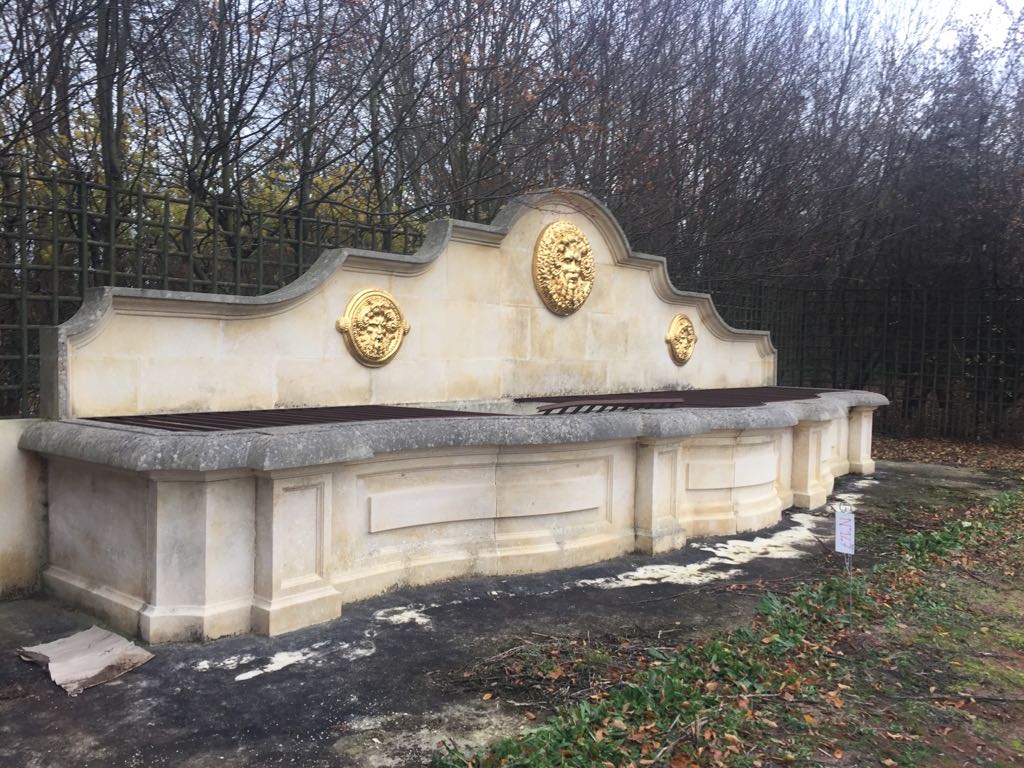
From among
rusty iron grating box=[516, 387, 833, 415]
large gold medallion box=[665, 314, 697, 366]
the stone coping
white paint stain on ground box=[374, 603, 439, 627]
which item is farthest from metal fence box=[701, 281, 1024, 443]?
white paint stain on ground box=[374, 603, 439, 627]

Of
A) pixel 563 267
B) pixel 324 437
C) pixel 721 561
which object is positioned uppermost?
pixel 563 267

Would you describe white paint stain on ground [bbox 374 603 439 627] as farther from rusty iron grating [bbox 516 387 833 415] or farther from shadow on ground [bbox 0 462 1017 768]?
rusty iron grating [bbox 516 387 833 415]

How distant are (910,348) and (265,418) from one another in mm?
14118

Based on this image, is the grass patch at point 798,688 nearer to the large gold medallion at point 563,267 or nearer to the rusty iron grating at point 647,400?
the rusty iron grating at point 647,400

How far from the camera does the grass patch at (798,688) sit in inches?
125

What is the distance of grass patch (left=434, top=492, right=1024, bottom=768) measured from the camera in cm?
317

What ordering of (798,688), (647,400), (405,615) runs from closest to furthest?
(798,688) < (405,615) < (647,400)

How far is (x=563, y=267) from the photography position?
8086 mm

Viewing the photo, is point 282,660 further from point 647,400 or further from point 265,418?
point 647,400

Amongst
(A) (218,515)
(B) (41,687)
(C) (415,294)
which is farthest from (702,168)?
(B) (41,687)

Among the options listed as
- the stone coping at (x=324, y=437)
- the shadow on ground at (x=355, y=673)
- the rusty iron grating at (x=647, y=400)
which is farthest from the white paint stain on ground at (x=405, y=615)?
the rusty iron grating at (x=647, y=400)

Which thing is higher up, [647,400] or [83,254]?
[83,254]

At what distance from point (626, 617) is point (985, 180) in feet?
47.7

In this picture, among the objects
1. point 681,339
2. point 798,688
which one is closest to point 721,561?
point 798,688
